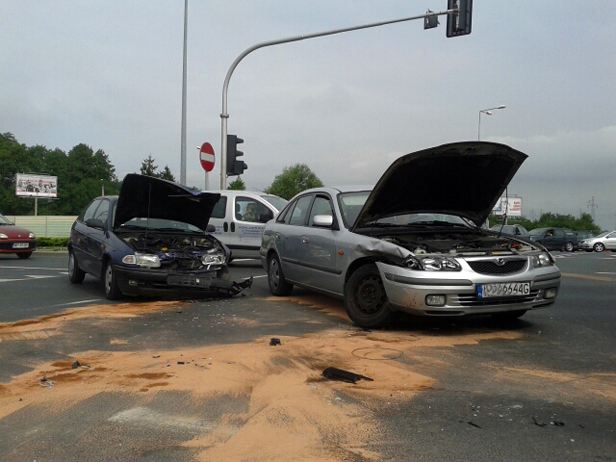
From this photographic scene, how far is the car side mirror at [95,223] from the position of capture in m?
9.73

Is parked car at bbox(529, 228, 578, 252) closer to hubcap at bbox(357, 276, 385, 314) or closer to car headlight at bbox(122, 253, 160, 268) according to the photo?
car headlight at bbox(122, 253, 160, 268)

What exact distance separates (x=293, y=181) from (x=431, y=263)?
340ft

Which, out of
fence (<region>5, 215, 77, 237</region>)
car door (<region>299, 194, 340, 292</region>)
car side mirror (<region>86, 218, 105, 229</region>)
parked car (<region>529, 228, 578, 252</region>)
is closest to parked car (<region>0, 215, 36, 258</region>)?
car side mirror (<region>86, 218, 105, 229</region>)

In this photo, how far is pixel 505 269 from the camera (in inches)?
245

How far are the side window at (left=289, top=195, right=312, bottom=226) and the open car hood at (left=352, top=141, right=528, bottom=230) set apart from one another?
1.51 m

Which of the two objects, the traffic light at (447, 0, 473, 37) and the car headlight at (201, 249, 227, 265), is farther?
the traffic light at (447, 0, 473, 37)

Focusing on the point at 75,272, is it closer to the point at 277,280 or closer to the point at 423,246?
the point at 277,280

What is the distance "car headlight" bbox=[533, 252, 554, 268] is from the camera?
6531 mm

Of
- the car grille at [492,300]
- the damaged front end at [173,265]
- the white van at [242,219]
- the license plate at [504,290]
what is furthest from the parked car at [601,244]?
the license plate at [504,290]

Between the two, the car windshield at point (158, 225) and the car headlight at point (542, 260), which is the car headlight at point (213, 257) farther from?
the car headlight at point (542, 260)

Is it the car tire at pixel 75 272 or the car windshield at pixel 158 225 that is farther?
the car tire at pixel 75 272

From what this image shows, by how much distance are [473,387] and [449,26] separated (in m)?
11.0

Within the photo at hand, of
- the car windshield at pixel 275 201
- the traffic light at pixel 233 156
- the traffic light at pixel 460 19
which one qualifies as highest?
the traffic light at pixel 460 19

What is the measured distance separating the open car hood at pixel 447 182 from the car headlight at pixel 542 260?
1237 mm
